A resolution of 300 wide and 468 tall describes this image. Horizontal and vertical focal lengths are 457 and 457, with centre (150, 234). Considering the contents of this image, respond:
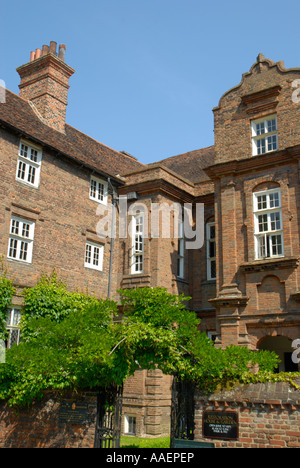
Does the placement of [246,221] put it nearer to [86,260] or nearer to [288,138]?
[288,138]

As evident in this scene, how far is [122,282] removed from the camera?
20422 mm

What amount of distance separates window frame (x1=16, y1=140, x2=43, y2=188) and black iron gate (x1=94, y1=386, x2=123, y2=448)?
9.83 metres

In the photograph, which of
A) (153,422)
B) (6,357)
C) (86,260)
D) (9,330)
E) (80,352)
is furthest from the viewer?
(86,260)

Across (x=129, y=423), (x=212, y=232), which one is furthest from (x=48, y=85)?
(x=129, y=423)

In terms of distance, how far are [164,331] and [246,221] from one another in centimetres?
828

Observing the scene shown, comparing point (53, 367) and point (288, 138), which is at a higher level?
point (288, 138)

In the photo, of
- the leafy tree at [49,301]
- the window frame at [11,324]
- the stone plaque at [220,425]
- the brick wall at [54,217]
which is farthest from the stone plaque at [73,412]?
the brick wall at [54,217]

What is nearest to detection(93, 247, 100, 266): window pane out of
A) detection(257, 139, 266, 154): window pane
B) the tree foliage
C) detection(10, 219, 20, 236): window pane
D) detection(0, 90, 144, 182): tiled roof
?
detection(0, 90, 144, 182): tiled roof

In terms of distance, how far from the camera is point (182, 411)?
1042 cm

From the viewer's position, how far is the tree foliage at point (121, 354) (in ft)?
33.6

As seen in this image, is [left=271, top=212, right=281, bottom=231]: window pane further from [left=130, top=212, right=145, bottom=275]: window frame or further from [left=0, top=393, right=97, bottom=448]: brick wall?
[left=0, top=393, right=97, bottom=448]: brick wall

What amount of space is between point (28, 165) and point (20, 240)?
3.08m

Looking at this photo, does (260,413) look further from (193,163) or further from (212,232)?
(193,163)
